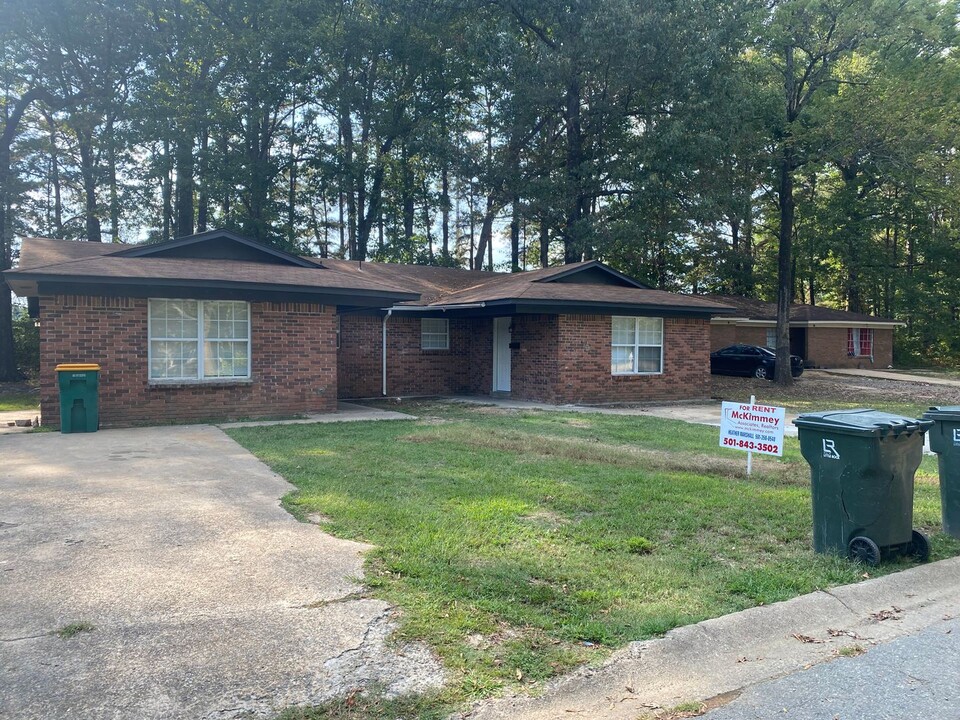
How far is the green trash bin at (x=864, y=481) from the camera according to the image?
5195 mm

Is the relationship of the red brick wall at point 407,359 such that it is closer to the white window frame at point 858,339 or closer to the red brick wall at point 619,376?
the red brick wall at point 619,376

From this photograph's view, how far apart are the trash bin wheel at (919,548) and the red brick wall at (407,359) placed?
14303 mm

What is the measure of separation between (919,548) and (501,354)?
1407 centimetres

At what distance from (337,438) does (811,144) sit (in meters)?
20.1

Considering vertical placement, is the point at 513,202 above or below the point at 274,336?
above

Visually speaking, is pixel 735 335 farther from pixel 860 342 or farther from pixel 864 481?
pixel 864 481

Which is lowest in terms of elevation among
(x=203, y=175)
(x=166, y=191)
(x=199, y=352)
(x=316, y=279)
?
(x=199, y=352)

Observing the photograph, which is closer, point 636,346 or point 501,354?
point 636,346

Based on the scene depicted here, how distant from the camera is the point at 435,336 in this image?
64.8 ft

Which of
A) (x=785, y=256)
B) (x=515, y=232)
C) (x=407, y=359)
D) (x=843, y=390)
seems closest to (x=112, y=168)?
(x=407, y=359)

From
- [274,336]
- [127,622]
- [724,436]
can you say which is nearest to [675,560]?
[724,436]

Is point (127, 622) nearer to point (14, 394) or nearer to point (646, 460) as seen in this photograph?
point (646, 460)

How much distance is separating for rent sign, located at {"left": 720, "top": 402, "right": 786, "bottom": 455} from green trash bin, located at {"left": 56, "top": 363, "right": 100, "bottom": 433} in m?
9.99

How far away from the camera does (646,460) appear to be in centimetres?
934
